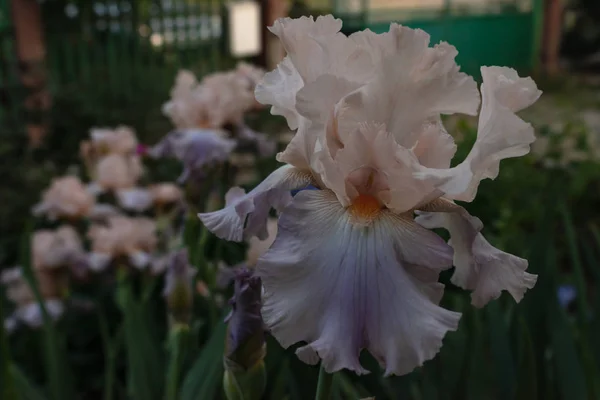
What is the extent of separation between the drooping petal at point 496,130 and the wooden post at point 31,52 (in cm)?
252

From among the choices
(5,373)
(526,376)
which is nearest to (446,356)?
(526,376)

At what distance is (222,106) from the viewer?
109cm

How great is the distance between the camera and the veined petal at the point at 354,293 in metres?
0.38

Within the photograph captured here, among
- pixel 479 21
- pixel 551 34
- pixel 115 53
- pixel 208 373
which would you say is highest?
pixel 208 373

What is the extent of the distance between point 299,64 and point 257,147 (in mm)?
663

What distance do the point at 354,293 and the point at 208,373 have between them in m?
0.37

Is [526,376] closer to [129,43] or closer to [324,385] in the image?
[324,385]

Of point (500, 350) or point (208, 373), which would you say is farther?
point (500, 350)

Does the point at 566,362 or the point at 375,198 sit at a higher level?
the point at 375,198

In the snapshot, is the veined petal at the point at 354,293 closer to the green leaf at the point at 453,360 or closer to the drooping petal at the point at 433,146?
the drooping petal at the point at 433,146

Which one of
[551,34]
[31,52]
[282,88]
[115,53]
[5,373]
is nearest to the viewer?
[282,88]

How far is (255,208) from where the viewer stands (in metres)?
0.47

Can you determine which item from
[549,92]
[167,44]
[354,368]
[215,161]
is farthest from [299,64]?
[549,92]

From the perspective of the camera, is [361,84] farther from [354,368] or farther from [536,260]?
[536,260]
